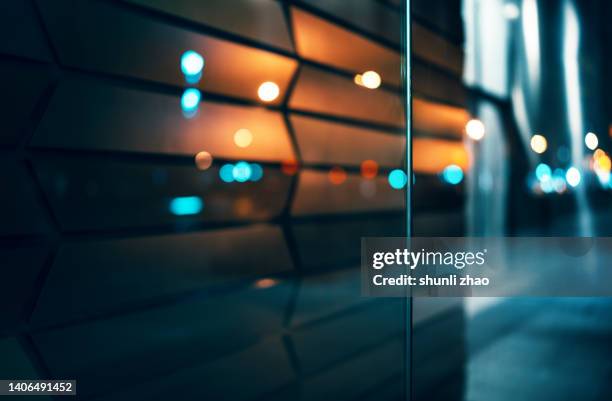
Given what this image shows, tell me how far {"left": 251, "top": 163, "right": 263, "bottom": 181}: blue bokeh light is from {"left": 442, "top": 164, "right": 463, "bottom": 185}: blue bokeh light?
206 centimetres

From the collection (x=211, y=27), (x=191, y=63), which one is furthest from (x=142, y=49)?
(x=211, y=27)

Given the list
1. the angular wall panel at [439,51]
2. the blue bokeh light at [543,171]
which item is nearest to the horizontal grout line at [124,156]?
the angular wall panel at [439,51]

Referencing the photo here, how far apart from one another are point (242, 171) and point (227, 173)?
98 millimetres

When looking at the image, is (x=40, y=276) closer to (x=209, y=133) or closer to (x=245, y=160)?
(x=209, y=133)

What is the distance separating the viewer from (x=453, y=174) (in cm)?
435

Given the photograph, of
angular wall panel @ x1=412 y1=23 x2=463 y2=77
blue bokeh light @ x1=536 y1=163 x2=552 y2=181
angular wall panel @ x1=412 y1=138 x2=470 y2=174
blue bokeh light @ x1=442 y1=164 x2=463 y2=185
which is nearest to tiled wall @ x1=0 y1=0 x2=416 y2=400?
angular wall panel @ x1=412 y1=23 x2=463 y2=77

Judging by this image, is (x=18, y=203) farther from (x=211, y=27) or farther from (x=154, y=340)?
(x=211, y=27)

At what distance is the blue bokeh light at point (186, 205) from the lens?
2068 millimetres

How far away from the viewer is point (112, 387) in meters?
1.80

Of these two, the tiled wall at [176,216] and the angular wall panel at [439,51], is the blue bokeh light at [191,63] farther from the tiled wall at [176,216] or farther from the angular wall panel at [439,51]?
the angular wall panel at [439,51]

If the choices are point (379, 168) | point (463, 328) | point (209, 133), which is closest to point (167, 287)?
point (209, 133)

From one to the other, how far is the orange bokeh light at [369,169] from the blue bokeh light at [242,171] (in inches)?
38.2

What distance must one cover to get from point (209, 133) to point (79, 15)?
0.65 metres

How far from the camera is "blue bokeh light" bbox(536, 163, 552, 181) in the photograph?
2828mm
